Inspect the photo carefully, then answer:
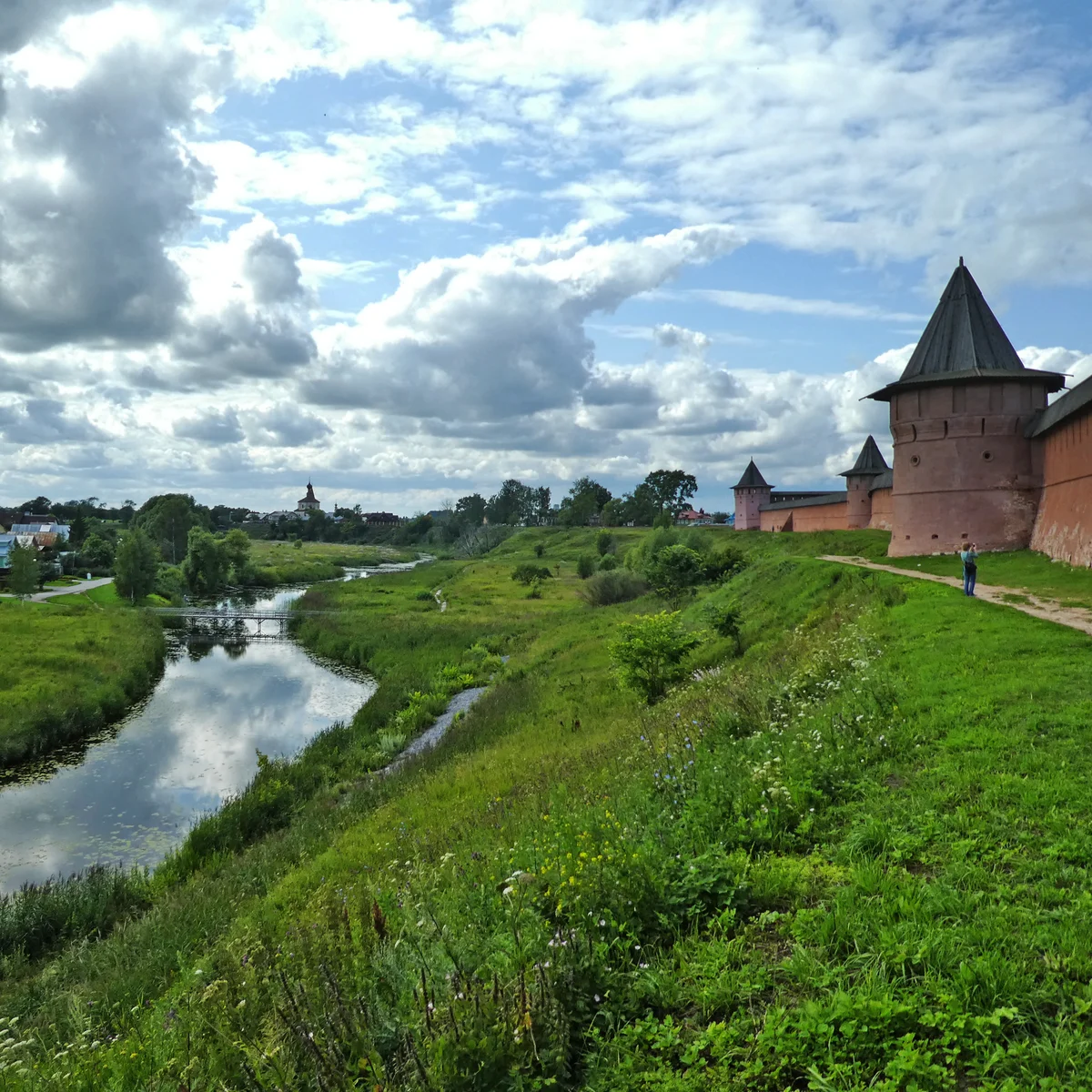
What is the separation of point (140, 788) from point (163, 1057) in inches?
594

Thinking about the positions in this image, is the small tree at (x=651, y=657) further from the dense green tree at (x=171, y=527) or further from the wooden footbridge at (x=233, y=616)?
the dense green tree at (x=171, y=527)

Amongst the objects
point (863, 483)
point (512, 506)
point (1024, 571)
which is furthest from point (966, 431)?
point (512, 506)

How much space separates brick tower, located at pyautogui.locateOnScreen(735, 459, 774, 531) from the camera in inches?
2704

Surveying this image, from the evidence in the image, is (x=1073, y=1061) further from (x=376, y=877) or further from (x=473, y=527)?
(x=473, y=527)

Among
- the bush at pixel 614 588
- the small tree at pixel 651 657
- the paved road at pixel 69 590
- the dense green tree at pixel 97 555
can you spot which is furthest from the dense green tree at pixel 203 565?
the small tree at pixel 651 657

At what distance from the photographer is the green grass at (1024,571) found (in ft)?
49.4

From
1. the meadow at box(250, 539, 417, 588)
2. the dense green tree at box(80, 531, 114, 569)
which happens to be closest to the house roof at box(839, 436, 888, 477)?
the meadow at box(250, 539, 417, 588)

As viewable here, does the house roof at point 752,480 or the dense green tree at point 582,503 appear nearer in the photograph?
the house roof at point 752,480

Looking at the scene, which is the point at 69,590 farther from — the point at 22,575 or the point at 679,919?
the point at 679,919

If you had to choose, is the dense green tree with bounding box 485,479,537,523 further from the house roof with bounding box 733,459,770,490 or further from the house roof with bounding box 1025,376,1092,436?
the house roof with bounding box 1025,376,1092,436

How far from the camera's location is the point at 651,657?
16344 millimetres

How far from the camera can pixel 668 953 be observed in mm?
4324

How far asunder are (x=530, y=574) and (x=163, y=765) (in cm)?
4093

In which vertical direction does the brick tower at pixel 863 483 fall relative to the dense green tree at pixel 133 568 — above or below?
above
